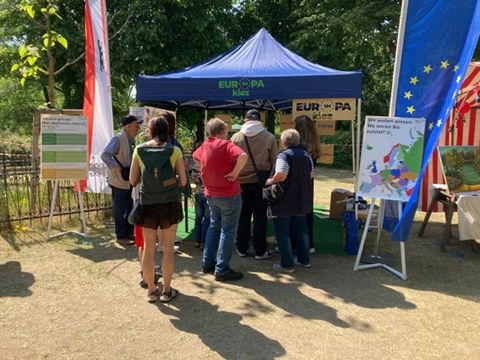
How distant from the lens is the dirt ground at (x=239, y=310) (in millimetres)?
3025

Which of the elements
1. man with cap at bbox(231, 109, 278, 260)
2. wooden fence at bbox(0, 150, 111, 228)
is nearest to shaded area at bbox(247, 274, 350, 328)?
man with cap at bbox(231, 109, 278, 260)

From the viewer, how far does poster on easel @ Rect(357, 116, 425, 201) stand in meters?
4.31

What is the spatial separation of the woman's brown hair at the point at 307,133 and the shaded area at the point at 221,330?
7.35ft

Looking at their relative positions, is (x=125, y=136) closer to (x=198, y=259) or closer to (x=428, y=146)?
(x=198, y=259)

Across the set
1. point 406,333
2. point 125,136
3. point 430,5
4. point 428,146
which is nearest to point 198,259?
point 125,136

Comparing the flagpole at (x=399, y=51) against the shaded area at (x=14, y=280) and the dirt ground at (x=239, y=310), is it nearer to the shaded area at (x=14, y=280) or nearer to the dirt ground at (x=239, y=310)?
the dirt ground at (x=239, y=310)

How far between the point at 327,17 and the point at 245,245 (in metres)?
13.9

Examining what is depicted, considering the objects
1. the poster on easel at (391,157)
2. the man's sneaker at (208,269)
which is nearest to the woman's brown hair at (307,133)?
the poster on easel at (391,157)

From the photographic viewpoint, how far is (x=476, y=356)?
117 inches

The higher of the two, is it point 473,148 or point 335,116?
Result: point 335,116

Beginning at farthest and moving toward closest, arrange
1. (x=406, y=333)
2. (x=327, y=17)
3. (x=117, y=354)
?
1. (x=327, y=17)
2. (x=406, y=333)
3. (x=117, y=354)

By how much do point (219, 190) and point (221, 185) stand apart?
0.19 feet

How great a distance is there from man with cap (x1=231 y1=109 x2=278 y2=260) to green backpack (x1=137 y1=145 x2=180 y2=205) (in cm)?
135

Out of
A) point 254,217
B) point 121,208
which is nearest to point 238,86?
point 254,217
